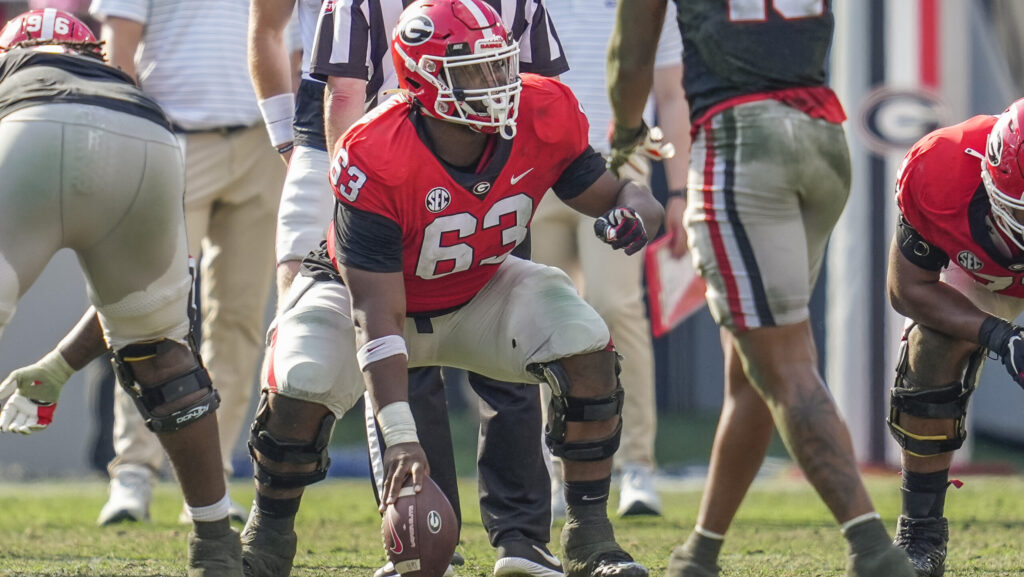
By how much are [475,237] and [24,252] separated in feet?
3.55

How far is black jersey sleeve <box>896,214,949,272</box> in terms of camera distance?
3.95 meters

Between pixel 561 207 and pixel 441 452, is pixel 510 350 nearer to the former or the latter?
pixel 441 452

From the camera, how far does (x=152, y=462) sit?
554 cm

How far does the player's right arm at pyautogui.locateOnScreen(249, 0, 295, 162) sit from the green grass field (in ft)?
4.39

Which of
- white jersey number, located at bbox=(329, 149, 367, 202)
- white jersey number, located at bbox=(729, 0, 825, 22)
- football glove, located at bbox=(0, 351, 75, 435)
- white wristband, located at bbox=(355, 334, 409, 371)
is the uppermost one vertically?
white jersey number, located at bbox=(729, 0, 825, 22)

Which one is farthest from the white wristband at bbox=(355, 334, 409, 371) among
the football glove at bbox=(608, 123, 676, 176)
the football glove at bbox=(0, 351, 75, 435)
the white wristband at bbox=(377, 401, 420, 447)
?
the football glove at bbox=(0, 351, 75, 435)

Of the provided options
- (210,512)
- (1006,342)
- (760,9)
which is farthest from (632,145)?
(210,512)

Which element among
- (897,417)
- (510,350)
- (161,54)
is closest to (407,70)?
(510,350)

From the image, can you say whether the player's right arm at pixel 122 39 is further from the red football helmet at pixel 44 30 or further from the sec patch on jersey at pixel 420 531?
the sec patch on jersey at pixel 420 531

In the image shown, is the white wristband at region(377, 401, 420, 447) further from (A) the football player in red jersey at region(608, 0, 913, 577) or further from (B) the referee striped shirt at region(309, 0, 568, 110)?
(B) the referee striped shirt at region(309, 0, 568, 110)

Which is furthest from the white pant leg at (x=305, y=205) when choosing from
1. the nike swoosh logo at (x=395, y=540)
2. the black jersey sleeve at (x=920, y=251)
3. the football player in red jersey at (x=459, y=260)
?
the black jersey sleeve at (x=920, y=251)

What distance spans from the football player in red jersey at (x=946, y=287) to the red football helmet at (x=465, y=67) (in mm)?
1108

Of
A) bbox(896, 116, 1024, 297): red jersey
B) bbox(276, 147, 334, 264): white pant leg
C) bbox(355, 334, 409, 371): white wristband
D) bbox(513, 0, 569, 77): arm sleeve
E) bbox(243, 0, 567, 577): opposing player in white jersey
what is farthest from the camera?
bbox(276, 147, 334, 264): white pant leg

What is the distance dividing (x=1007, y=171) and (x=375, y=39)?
5.94ft
